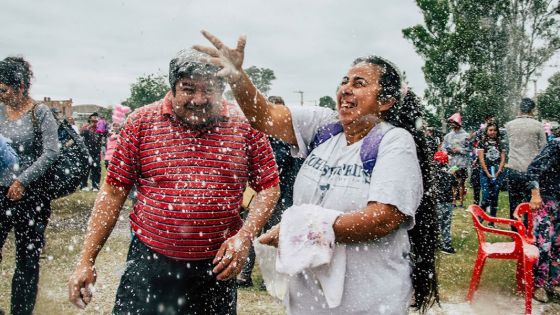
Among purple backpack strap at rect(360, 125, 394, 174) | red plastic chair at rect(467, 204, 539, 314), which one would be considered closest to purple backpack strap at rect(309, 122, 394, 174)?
purple backpack strap at rect(360, 125, 394, 174)

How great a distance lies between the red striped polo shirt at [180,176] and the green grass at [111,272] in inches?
50.7

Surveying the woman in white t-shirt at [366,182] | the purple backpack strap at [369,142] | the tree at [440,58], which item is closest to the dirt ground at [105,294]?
the woman in white t-shirt at [366,182]

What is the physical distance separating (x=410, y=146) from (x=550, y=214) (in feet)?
12.8

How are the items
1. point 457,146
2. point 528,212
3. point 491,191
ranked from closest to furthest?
1. point 528,212
2. point 491,191
3. point 457,146

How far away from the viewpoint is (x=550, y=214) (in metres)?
4.85

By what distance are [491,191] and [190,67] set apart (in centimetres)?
775

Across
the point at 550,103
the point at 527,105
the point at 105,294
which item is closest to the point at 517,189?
the point at 527,105

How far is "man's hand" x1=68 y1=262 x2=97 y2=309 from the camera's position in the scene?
6.91ft

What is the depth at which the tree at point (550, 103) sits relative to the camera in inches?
1227

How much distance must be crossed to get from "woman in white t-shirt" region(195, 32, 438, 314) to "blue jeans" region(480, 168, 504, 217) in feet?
23.4

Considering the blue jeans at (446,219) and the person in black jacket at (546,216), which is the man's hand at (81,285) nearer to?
the person in black jacket at (546,216)

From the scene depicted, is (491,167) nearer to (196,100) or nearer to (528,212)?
(528,212)

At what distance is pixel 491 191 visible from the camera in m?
8.51

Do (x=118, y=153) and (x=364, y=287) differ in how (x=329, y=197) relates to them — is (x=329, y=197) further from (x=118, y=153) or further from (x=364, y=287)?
(x=118, y=153)
